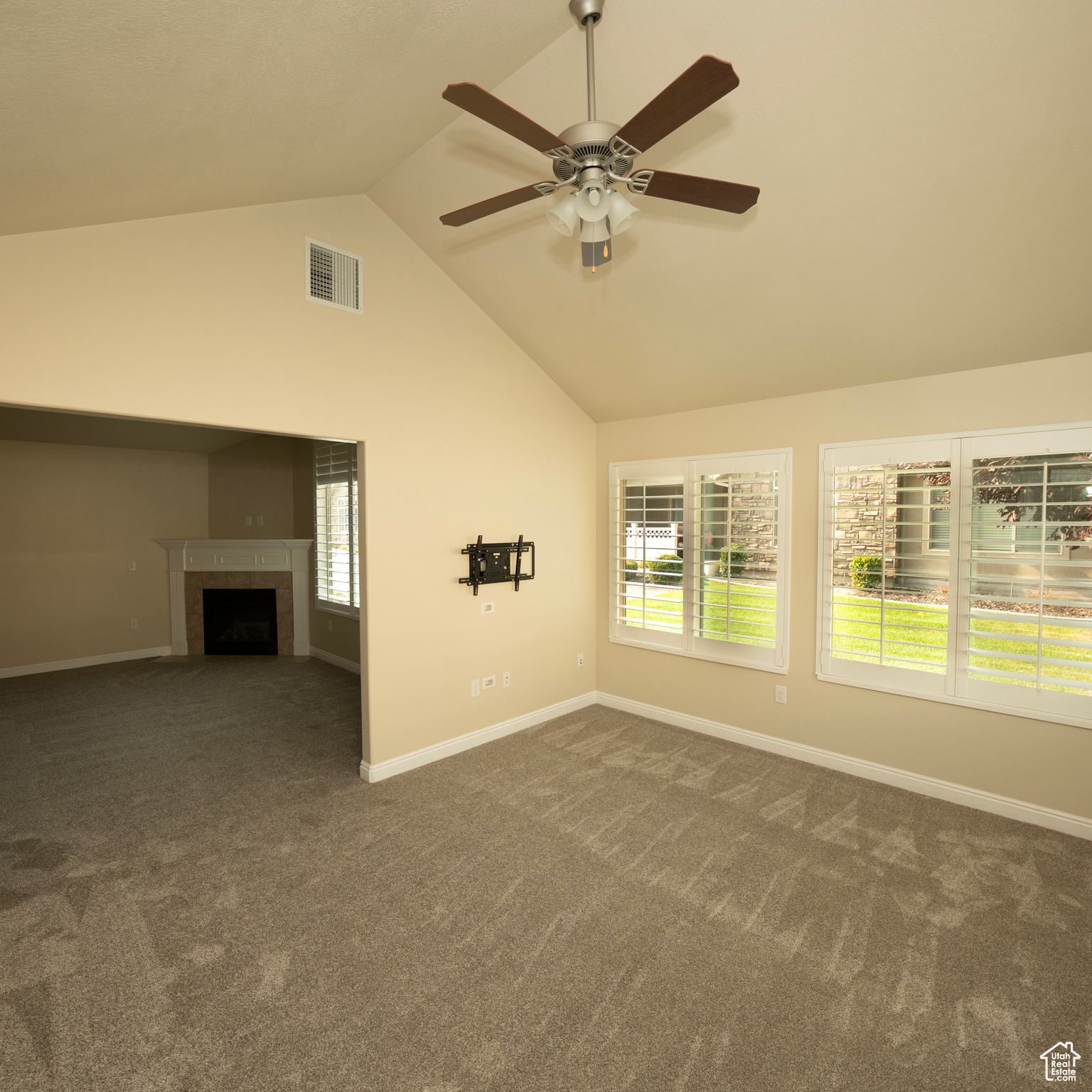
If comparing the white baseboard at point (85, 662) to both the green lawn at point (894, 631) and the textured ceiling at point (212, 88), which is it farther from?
the green lawn at point (894, 631)

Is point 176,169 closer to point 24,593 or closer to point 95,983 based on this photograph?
point 95,983

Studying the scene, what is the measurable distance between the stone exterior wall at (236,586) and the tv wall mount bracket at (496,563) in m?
3.87

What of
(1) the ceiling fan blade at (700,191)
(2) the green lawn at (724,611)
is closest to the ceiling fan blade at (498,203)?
(1) the ceiling fan blade at (700,191)

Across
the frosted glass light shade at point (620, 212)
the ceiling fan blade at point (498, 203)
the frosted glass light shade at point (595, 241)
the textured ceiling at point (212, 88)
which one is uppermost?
the textured ceiling at point (212, 88)

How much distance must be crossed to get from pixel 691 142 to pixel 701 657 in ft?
11.0

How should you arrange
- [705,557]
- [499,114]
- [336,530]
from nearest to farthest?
[499,114], [705,557], [336,530]

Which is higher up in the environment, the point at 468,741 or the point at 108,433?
the point at 108,433

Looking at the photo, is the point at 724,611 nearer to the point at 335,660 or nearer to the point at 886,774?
the point at 886,774

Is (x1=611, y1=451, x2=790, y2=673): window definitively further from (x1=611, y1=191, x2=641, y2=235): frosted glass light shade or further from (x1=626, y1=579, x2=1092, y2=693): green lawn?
(x1=611, y1=191, x2=641, y2=235): frosted glass light shade

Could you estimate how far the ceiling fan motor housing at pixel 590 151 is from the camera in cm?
174

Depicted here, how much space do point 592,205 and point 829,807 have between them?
11.2 feet

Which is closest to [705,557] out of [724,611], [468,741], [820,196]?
[724,611]

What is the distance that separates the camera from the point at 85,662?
6.68 metres

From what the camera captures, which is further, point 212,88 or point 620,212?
point 620,212
